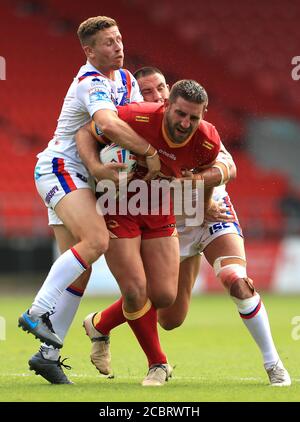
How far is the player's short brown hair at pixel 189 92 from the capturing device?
20.3 ft

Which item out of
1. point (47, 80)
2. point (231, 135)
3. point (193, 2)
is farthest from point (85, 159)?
point (193, 2)

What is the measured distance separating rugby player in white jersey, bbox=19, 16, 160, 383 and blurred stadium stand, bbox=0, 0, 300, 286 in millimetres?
12754

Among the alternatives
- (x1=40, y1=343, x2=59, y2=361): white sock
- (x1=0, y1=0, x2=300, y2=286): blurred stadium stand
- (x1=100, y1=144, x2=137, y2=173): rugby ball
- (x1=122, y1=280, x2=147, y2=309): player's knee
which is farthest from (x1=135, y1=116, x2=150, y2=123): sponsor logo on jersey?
(x1=0, y1=0, x2=300, y2=286): blurred stadium stand

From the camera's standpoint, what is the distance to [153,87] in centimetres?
727

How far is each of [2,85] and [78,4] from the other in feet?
8.30

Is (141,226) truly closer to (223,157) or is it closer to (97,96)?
(223,157)

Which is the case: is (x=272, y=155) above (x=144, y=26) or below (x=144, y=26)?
below

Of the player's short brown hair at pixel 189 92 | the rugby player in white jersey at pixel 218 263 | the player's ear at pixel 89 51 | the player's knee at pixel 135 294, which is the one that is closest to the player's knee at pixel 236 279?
the rugby player in white jersey at pixel 218 263

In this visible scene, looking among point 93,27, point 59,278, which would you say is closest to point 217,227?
point 59,278

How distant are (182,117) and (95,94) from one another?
0.66 meters

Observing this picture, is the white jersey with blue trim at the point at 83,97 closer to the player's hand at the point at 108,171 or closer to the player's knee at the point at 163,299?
the player's hand at the point at 108,171

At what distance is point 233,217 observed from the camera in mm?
7133

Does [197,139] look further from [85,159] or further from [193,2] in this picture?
[193,2]

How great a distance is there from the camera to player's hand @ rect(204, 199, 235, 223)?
6957mm
